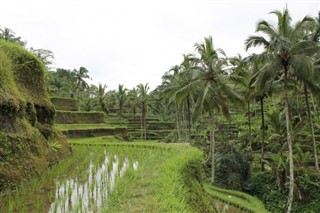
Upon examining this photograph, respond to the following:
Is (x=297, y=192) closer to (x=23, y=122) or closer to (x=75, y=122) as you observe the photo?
(x=23, y=122)

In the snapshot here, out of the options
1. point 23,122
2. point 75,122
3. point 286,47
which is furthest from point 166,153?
point 75,122

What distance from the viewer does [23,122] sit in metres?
7.51

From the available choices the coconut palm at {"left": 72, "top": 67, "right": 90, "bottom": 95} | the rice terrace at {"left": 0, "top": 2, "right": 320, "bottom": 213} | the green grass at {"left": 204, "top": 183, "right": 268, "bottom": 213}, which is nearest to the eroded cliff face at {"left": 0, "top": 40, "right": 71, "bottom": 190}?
the rice terrace at {"left": 0, "top": 2, "right": 320, "bottom": 213}

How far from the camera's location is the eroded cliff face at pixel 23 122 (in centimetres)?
605

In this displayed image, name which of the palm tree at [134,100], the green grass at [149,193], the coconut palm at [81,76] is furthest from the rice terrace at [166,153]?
the coconut palm at [81,76]

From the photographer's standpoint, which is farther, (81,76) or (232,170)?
(81,76)

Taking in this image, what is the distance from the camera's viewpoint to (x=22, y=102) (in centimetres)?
749

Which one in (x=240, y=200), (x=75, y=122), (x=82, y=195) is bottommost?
(x=240, y=200)

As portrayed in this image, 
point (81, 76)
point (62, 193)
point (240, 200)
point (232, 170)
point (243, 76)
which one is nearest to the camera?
point (62, 193)

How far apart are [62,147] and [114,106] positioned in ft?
151

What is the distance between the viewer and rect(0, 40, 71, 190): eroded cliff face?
605 cm

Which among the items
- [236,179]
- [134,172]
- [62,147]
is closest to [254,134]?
[236,179]

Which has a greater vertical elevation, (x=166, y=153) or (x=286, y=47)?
(x=286, y=47)

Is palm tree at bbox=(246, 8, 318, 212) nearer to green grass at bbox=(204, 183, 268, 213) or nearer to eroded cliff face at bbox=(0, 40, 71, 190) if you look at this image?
green grass at bbox=(204, 183, 268, 213)
